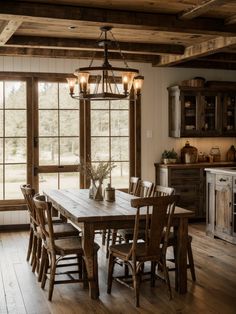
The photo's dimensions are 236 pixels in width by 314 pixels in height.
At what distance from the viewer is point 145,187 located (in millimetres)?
5668

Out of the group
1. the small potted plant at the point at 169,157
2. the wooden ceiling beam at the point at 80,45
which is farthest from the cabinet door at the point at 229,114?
the wooden ceiling beam at the point at 80,45

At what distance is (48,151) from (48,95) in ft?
2.82

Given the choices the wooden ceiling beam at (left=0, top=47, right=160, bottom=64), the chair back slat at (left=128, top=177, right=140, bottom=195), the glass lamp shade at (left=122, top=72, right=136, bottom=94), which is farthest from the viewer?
the wooden ceiling beam at (left=0, top=47, right=160, bottom=64)

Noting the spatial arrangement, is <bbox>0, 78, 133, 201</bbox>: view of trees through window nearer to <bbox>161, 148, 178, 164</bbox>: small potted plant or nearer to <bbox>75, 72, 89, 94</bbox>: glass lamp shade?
<bbox>161, 148, 178, 164</bbox>: small potted plant

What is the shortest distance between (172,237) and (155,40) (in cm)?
309

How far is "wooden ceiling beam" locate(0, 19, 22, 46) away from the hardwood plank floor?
256 cm

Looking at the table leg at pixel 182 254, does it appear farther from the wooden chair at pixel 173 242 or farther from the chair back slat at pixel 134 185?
the chair back slat at pixel 134 185

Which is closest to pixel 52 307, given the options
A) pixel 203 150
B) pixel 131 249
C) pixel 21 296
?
pixel 21 296

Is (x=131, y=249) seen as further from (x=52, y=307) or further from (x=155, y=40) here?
(x=155, y=40)

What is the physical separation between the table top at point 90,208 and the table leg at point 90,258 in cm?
11

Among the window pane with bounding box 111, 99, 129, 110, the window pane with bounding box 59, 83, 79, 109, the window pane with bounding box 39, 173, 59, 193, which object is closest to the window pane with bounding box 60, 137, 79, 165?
the window pane with bounding box 39, 173, 59, 193

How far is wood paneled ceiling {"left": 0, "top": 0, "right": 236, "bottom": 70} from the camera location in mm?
4625

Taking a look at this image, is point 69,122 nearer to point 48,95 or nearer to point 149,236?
point 48,95

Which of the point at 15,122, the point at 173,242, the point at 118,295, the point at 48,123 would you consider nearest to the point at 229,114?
the point at 48,123
